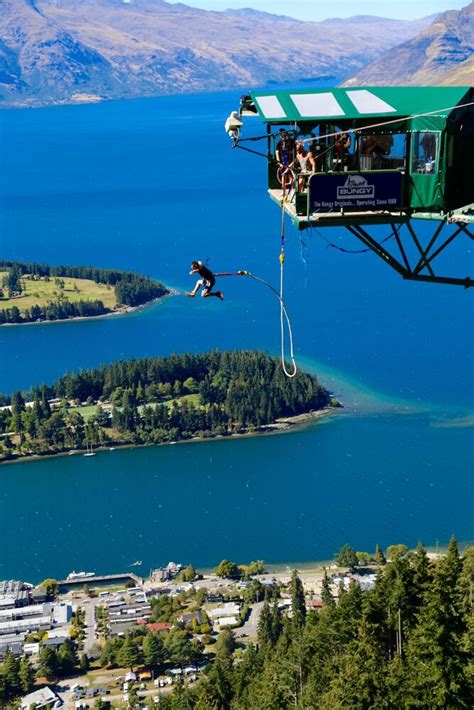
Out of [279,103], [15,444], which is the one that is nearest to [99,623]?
[15,444]

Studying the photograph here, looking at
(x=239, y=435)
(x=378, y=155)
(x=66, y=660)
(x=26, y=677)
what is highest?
(x=378, y=155)

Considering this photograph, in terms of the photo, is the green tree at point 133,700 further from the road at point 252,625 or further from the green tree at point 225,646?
the road at point 252,625

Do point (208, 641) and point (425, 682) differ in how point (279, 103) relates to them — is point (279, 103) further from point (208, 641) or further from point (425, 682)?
point (208, 641)

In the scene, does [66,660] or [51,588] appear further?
[51,588]

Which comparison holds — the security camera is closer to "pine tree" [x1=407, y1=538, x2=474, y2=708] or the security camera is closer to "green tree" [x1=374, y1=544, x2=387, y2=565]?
"pine tree" [x1=407, y1=538, x2=474, y2=708]

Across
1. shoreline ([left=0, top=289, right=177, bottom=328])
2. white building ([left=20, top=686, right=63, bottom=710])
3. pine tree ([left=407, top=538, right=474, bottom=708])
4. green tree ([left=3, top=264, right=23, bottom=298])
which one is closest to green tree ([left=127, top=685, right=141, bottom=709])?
white building ([left=20, top=686, right=63, bottom=710])

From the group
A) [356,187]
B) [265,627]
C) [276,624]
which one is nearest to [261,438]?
[276,624]

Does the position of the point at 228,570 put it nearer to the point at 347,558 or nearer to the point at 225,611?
the point at 225,611
